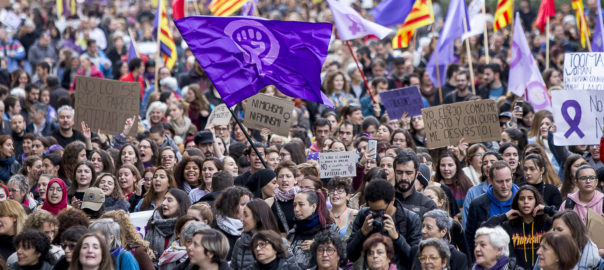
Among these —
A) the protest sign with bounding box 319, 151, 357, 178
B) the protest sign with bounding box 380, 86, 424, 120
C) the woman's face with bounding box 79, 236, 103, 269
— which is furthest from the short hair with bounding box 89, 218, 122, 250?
the protest sign with bounding box 380, 86, 424, 120

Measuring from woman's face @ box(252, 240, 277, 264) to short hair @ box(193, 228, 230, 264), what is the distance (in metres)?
0.24

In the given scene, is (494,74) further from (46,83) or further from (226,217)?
(226,217)

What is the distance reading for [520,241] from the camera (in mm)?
8992

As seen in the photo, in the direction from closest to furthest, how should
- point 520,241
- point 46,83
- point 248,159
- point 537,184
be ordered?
point 520,241
point 537,184
point 248,159
point 46,83

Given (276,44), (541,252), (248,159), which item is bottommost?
(541,252)

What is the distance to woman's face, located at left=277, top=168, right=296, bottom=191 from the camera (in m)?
10.1

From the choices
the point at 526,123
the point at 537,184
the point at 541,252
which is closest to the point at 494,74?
Answer: the point at 526,123

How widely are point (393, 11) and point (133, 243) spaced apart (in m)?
8.72

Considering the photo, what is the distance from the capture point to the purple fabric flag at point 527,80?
51.7 ft

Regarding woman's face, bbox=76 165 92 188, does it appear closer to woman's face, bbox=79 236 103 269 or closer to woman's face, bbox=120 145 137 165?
woman's face, bbox=120 145 137 165

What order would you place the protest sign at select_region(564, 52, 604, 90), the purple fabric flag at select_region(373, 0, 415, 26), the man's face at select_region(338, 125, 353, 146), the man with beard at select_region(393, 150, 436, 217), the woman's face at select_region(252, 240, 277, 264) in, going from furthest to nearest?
the purple fabric flag at select_region(373, 0, 415, 26) → the man's face at select_region(338, 125, 353, 146) → the protest sign at select_region(564, 52, 604, 90) → the man with beard at select_region(393, 150, 436, 217) → the woman's face at select_region(252, 240, 277, 264)

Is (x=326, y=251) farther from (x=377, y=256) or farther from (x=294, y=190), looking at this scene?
(x=294, y=190)

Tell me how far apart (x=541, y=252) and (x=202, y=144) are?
20.4 feet

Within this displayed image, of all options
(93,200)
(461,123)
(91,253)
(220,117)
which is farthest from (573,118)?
(91,253)
